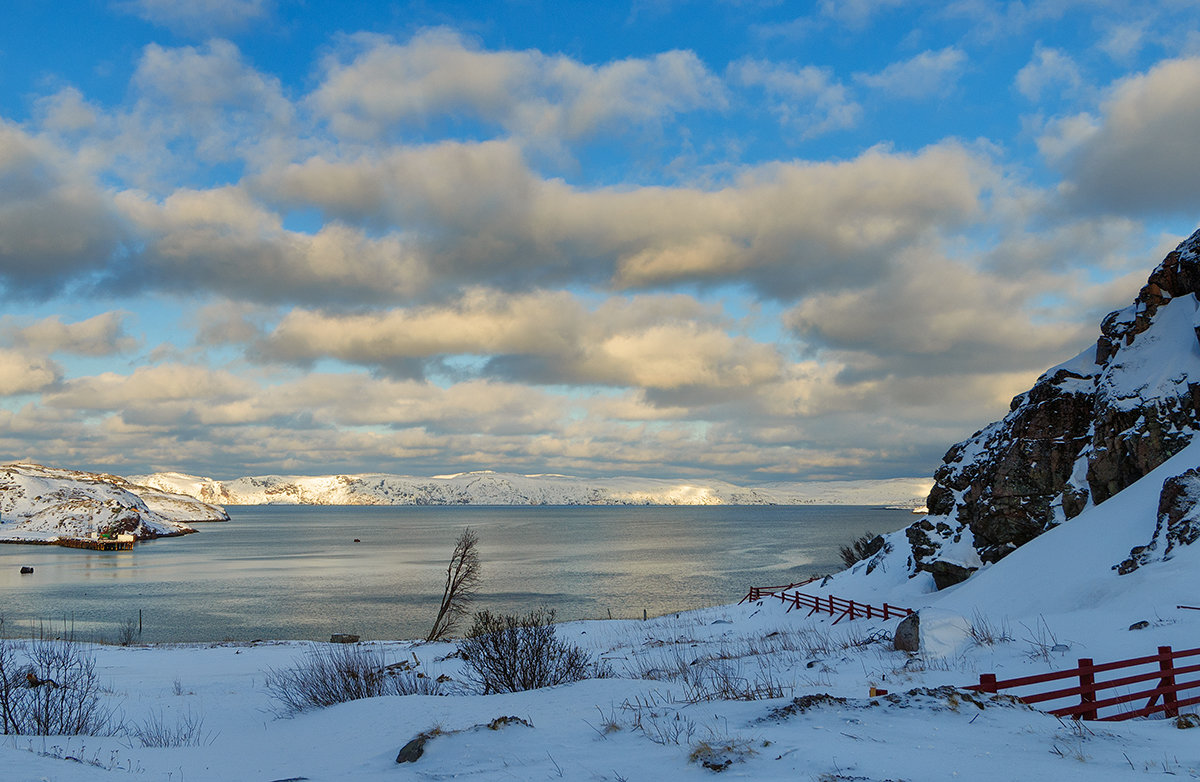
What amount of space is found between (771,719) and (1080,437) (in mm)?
30284

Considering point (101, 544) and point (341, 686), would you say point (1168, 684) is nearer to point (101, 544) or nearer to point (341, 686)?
point (341, 686)

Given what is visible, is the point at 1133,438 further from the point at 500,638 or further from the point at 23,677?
the point at 23,677

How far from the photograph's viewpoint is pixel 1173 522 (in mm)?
21594

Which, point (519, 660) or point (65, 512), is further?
point (65, 512)

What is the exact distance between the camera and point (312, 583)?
253ft

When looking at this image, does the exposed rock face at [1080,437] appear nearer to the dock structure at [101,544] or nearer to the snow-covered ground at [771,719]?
the snow-covered ground at [771,719]

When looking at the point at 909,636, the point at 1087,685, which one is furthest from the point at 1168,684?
the point at 909,636

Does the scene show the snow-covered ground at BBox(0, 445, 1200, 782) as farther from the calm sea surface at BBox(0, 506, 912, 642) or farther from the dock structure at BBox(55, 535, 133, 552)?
the dock structure at BBox(55, 535, 133, 552)

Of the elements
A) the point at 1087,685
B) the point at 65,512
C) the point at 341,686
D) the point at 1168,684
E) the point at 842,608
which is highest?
the point at 1087,685

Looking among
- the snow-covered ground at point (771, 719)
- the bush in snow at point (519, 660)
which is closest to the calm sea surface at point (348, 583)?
the snow-covered ground at point (771, 719)

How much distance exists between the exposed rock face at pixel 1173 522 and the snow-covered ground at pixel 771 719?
647 millimetres

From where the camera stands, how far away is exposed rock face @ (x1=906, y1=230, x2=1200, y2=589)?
28734mm

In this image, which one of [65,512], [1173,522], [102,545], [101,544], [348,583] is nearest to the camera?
[1173,522]

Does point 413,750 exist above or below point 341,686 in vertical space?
above
